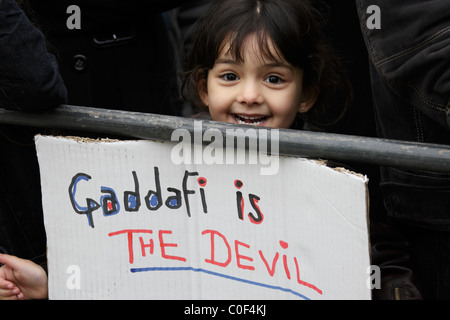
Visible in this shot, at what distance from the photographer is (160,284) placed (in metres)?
1.69

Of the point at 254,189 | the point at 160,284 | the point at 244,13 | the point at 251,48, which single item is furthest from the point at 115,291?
the point at 244,13

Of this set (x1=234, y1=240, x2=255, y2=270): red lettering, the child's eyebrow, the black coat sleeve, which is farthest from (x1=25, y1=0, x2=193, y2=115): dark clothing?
(x1=234, y1=240, x2=255, y2=270): red lettering

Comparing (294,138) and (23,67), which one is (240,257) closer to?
(294,138)

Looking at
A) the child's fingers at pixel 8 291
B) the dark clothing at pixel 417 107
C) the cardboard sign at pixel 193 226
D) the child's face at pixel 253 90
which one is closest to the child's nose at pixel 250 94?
the child's face at pixel 253 90

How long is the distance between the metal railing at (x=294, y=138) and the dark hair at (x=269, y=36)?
1.95 ft

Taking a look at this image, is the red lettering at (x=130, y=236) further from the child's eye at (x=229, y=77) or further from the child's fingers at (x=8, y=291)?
the child's eye at (x=229, y=77)

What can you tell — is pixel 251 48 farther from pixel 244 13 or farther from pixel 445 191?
pixel 445 191

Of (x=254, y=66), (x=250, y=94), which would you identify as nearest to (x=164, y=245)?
(x=250, y=94)

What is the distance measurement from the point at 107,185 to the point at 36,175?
451 millimetres

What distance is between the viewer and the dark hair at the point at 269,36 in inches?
82.0

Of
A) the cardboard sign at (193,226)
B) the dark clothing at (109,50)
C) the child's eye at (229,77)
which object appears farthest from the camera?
the dark clothing at (109,50)

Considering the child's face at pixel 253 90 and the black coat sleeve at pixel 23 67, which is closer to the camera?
the black coat sleeve at pixel 23 67

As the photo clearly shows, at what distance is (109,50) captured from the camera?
102 inches

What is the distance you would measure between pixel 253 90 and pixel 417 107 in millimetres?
533
